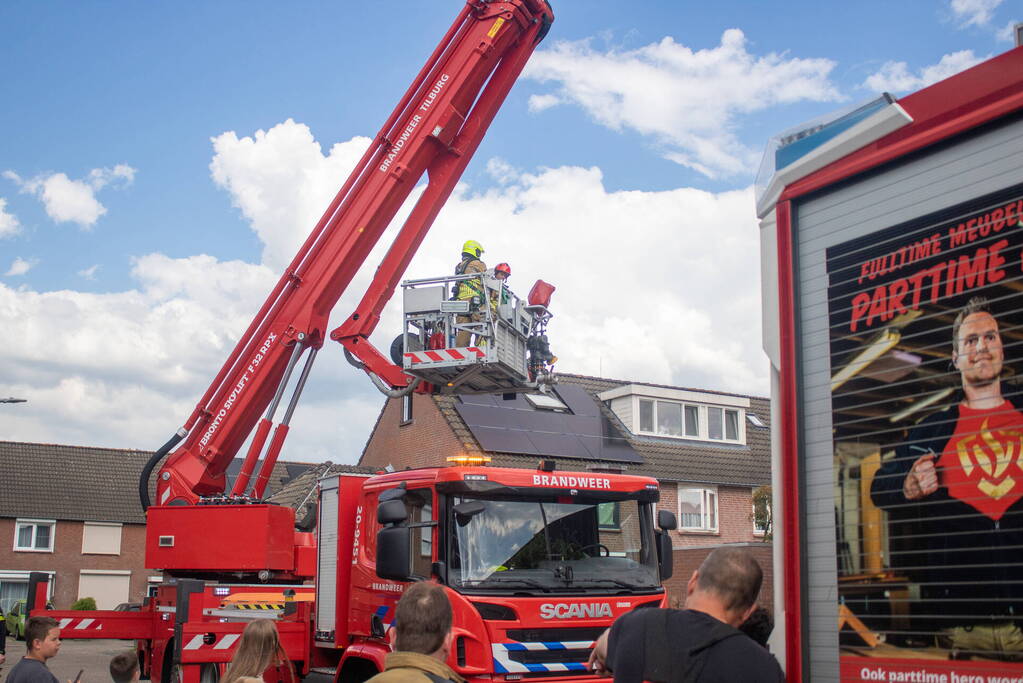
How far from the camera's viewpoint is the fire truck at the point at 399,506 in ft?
26.1

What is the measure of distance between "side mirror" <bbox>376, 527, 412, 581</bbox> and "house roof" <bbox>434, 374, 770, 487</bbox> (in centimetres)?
1889

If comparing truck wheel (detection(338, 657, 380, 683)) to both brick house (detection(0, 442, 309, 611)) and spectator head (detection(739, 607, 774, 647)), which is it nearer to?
spectator head (detection(739, 607, 774, 647))

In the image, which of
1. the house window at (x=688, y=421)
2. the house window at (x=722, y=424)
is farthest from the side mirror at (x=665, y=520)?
the house window at (x=722, y=424)

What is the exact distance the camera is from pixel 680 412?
31375 millimetres

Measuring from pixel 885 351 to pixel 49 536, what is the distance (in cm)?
4664

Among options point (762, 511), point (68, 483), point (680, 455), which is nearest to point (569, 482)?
point (762, 511)

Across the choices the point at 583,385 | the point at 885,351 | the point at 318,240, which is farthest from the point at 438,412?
the point at 885,351

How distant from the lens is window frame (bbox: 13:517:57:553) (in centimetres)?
4400

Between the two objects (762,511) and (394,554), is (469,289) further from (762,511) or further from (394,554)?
(762,511)

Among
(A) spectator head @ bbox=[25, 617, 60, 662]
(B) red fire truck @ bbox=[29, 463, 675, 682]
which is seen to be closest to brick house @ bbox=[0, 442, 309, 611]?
(B) red fire truck @ bbox=[29, 463, 675, 682]

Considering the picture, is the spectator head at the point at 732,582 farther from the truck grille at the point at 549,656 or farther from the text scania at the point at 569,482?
the text scania at the point at 569,482

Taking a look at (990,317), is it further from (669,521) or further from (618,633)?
(669,521)

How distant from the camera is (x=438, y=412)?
27891 millimetres

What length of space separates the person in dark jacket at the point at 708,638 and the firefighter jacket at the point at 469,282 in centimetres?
658
